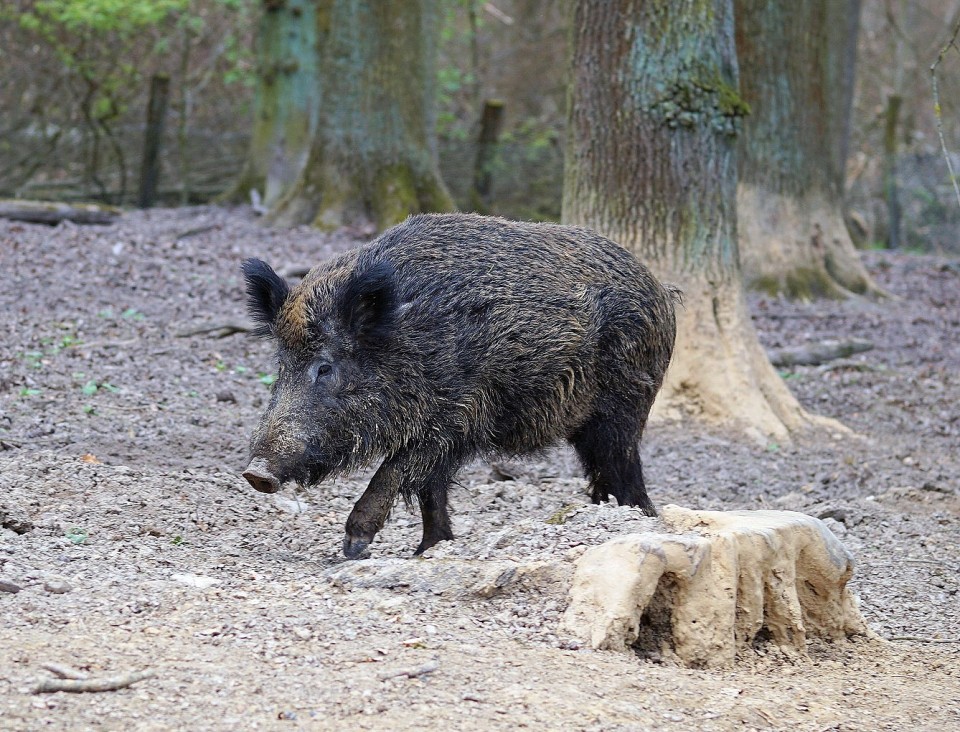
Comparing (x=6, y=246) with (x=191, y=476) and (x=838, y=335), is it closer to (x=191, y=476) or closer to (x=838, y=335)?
(x=191, y=476)

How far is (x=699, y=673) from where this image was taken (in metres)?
4.15

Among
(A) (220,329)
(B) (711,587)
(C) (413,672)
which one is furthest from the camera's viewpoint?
(A) (220,329)

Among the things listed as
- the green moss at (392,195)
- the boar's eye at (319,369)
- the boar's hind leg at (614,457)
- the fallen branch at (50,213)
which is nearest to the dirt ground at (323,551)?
the boar's hind leg at (614,457)

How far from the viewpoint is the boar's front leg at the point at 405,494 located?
5.27 m

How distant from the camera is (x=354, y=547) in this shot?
5.25 m

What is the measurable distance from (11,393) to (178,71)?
17101 millimetres

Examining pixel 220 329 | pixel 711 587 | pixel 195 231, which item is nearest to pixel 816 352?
pixel 220 329

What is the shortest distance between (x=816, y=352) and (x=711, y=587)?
23.9ft

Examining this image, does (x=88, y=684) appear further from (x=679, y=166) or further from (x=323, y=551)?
(x=679, y=166)

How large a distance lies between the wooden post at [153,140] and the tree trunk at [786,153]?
8.28 meters

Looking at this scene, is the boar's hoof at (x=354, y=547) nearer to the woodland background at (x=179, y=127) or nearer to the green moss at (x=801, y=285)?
the green moss at (x=801, y=285)

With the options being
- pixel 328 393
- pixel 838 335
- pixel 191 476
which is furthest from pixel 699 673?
pixel 838 335

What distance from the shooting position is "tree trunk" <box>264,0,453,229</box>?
45.7ft

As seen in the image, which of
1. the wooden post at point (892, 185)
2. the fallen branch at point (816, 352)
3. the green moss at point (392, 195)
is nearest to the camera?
the fallen branch at point (816, 352)
